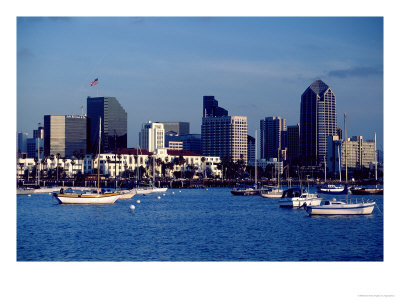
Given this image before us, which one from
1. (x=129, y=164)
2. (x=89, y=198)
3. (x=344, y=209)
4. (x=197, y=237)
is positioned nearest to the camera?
(x=197, y=237)

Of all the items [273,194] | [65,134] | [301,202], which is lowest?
[273,194]

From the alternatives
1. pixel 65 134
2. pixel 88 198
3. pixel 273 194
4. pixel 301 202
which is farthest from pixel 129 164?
pixel 301 202

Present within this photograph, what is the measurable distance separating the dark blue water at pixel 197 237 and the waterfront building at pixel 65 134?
141561 mm

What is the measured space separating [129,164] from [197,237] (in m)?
128

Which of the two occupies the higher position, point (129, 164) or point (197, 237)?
point (129, 164)

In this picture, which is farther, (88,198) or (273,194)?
(273,194)

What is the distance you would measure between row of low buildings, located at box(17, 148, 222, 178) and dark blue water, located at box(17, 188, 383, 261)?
10456cm

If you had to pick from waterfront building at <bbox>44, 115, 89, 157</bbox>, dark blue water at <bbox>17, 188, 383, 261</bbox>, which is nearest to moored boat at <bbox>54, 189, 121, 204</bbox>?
dark blue water at <bbox>17, 188, 383, 261</bbox>

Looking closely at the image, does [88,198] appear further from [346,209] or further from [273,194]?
[273,194]

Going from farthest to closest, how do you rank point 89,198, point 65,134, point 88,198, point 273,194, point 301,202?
point 65,134 → point 273,194 → point 89,198 → point 88,198 → point 301,202

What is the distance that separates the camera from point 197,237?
31406mm

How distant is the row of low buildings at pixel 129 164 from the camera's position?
154 metres
